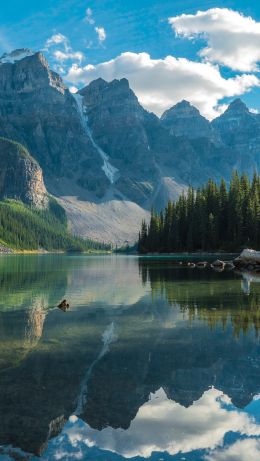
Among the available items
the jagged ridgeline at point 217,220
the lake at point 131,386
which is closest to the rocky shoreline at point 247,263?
the lake at point 131,386

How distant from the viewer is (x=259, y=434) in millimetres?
10086

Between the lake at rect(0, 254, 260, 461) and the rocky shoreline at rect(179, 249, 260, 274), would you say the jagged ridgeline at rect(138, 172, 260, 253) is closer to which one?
the rocky shoreline at rect(179, 249, 260, 274)

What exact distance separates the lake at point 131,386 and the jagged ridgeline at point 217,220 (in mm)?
91207

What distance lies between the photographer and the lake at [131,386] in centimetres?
967

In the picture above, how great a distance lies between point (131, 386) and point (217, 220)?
380 ft

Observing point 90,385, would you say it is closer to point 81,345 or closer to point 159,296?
point 81,345

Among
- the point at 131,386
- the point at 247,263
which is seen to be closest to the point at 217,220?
the point at 247,263

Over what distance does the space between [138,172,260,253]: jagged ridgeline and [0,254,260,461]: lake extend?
299 ft

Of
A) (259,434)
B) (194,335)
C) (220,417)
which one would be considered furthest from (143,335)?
(259,434)

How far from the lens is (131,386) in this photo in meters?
13.2

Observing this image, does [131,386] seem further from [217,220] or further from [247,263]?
[217,220]

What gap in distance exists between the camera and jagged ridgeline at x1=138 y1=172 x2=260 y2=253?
11412 cm

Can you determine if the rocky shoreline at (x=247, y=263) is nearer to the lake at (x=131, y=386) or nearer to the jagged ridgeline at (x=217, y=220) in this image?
the lake at (x=131, y=386)

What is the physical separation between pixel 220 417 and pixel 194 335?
28.4 feet
